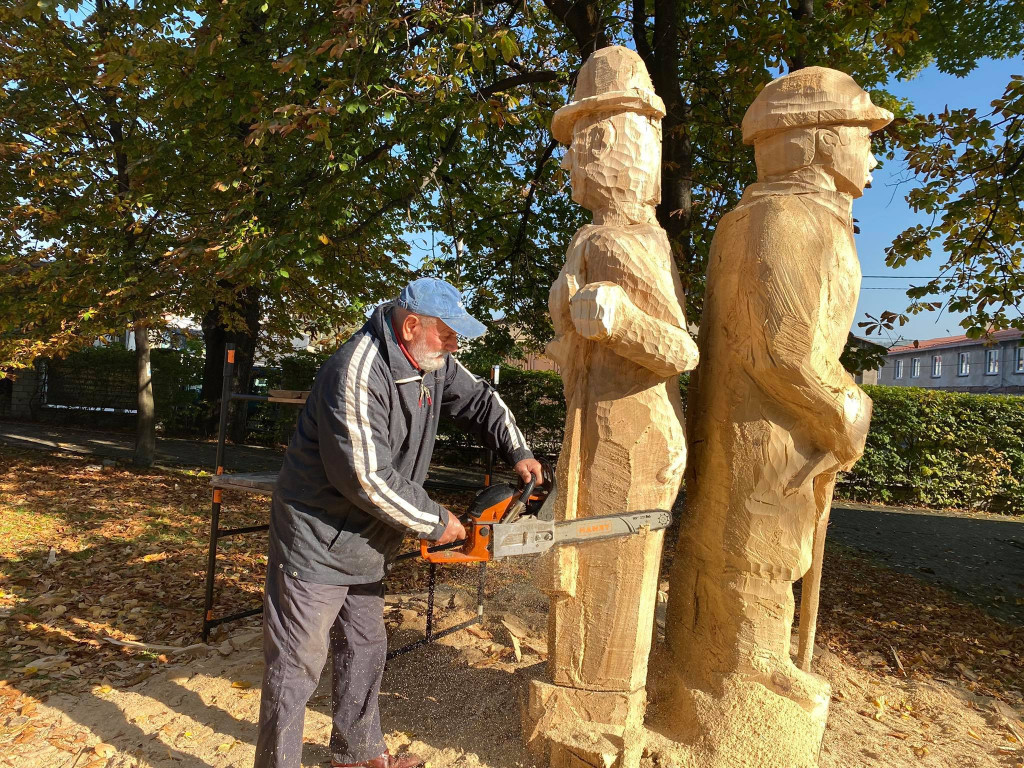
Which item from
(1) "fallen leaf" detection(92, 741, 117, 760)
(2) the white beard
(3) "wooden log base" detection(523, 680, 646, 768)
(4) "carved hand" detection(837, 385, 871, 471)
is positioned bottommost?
(1) "fallen leaf" detection(92, 741, 117, 760)

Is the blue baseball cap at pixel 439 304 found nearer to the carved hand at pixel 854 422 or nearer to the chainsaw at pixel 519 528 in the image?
the chainsaw at pixel 519 528

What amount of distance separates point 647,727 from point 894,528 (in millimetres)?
7120

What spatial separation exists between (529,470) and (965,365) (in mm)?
39354

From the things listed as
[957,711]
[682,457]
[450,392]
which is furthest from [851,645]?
[450,392]

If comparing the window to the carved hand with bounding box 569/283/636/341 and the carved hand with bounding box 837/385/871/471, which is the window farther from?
the carved hand with bounding box 569/283/636/341

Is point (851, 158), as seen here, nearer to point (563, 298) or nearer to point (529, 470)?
point (563, 298)

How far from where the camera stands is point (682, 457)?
225cm

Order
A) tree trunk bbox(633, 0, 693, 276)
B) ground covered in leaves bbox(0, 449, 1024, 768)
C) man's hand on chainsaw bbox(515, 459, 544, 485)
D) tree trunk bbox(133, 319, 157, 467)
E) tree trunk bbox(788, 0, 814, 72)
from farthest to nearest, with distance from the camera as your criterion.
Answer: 1. tree trunk bbox(133, 319, 157, 467)
2. tree trunk bbox(633, 0, 693, 276)
3. tree trunk bbox(788, 0, 814, 72)
4. ground covered in leaves bbox(0, 449, 1024, 768)
5. man's hand on chainsaw bbox(515, 459, 544, 485)

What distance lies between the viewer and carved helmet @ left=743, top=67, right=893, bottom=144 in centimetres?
213

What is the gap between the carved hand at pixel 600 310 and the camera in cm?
199

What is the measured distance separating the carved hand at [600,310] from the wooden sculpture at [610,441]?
149mm

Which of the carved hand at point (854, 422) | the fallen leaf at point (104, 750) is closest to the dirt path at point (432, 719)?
the fallen leaf at point (104, 750)

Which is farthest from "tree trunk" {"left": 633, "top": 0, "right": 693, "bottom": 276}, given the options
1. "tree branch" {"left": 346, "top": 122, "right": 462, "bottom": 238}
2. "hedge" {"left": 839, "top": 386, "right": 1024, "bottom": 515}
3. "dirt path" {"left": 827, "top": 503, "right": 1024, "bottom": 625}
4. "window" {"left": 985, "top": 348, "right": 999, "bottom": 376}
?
"window" {"left": 985, "top": 348, "right": 999, "bottom": 376}

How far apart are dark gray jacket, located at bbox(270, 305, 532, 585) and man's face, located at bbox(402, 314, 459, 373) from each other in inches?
2.0
